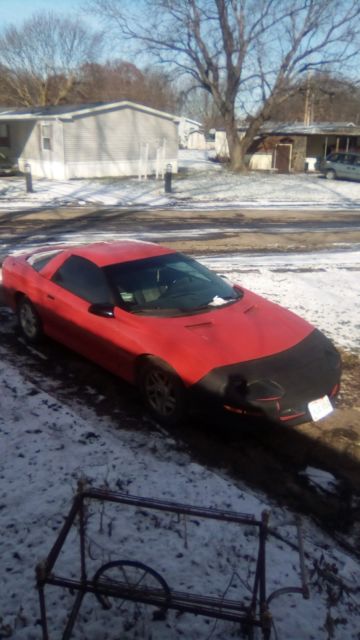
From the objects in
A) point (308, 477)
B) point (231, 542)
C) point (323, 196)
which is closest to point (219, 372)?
point (308, 477)

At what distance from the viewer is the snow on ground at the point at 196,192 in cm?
2102

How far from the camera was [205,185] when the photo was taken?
26453 millimetres

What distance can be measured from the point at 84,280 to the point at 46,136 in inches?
1013

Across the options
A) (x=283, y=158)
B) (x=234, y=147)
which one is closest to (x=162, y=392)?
(x=234, y=147)

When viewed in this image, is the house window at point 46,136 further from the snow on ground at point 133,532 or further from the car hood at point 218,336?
the car hood at point 218,336

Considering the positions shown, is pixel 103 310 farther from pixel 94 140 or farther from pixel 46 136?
pixel 46 136

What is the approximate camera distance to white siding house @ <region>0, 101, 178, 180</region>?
2788cm

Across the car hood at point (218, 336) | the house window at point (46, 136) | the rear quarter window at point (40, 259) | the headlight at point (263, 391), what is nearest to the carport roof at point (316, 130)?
the house window at point (46, 136)

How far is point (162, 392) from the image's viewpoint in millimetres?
4457

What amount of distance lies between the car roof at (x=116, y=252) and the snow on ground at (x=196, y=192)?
14087mm

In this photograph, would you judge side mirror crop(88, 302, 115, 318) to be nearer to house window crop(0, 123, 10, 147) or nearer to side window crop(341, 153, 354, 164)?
side window crop(341, 153, 354, 164)

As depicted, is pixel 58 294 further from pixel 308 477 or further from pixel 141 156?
pixel 141 156

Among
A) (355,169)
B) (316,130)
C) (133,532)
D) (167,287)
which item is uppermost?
(316,130)

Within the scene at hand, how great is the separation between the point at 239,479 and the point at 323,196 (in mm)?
22409
